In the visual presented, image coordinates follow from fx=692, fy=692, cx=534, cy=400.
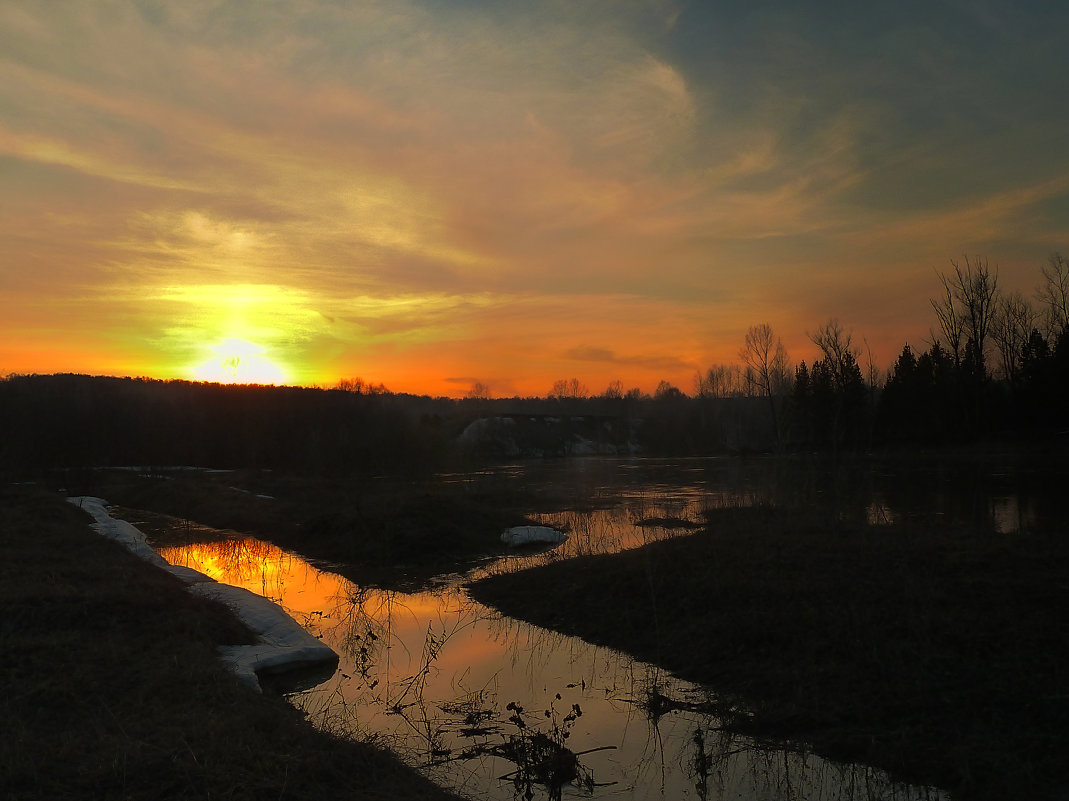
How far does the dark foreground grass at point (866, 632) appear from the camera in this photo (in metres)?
6.65

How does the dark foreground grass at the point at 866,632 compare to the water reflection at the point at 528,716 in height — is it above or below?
above

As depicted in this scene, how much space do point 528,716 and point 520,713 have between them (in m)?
0.11

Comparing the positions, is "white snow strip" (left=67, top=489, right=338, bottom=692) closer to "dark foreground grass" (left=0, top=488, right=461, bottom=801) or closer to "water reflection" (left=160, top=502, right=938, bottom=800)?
"dark foreground grass" (left=0, top=488, right=461, bottom=801)

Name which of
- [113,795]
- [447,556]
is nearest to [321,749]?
[113,795]

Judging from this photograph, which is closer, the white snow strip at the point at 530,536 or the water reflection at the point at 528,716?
the water reflection at the point at 528,716

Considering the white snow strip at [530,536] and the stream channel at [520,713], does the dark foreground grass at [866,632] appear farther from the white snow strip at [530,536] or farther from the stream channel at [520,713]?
the white snow strip at [530,536]

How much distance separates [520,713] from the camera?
8195 millimetres

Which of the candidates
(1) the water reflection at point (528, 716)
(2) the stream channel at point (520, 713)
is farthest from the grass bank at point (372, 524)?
(1) the water reflection at point (528, 716)

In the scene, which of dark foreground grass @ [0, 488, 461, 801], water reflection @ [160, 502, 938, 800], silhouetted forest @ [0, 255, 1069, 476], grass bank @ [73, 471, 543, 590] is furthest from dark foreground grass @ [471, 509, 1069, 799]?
silhouetted forest @ [0, 255, 1069, 476]

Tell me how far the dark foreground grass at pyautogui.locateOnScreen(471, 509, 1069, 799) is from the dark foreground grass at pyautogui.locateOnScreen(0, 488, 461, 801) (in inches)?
175

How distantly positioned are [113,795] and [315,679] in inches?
184

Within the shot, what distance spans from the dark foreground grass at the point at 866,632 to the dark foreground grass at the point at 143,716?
14.6 ft

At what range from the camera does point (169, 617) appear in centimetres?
1055

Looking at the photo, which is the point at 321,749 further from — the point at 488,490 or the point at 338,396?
the point at 338,396
